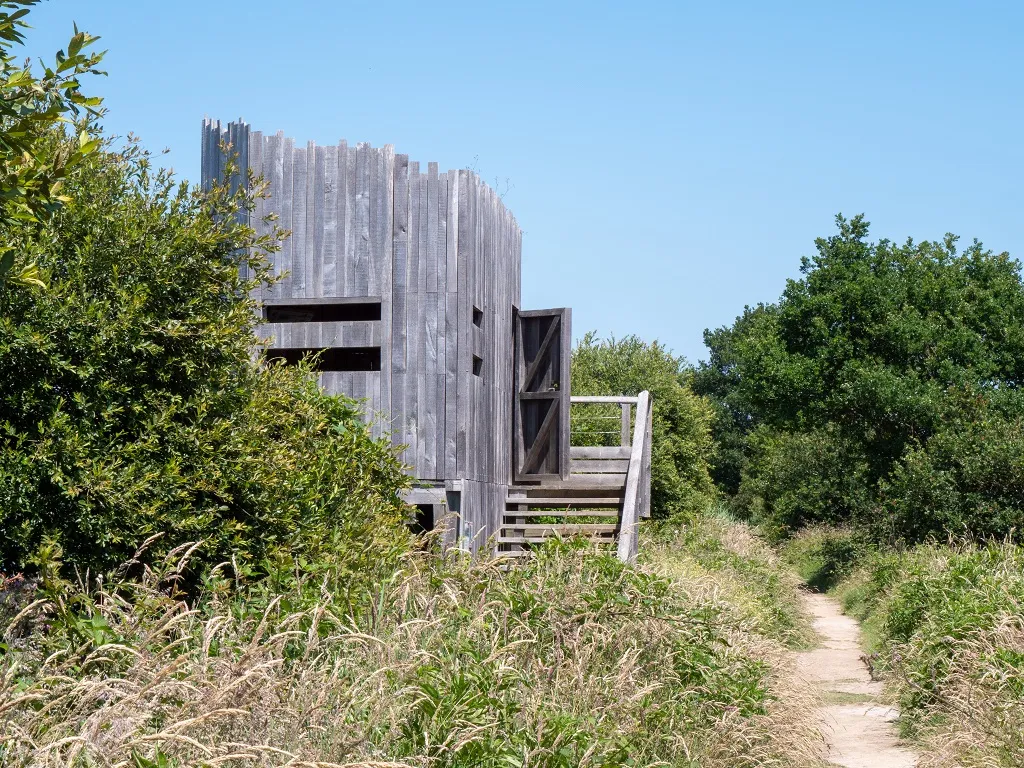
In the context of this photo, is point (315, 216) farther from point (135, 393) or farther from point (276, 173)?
point (135, 393)

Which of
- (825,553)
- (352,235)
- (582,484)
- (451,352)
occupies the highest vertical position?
(352,235)

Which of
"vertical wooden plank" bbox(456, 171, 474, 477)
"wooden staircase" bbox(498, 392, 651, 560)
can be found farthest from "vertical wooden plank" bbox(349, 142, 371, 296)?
"wooden staircase" bbox(498, 392, 651, 560)

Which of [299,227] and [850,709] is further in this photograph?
[299,227]

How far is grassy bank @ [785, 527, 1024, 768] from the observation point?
7605 millimetres

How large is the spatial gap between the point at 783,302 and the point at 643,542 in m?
13.2

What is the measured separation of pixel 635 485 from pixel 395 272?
4.18 m

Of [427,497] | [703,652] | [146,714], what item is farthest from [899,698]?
[146,714]

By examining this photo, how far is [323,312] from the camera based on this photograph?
13852mm

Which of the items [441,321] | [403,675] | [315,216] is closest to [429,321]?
[441,321]

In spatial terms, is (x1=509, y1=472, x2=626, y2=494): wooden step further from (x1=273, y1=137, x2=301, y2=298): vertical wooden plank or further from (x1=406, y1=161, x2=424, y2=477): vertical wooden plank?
(x1=273, y1=137, x2=301, y2=298): vertical wooden plank

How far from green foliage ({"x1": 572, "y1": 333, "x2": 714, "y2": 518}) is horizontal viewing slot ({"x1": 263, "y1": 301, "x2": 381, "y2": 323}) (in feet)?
49.0

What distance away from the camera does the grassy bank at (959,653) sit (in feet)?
25.0

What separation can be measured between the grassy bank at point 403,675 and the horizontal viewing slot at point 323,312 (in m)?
5.18

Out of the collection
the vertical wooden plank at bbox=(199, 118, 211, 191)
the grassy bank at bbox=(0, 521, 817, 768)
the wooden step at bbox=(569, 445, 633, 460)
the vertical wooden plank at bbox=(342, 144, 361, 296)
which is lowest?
Answer: the grassy bank at bbox=(0, 521, 817, 768)
